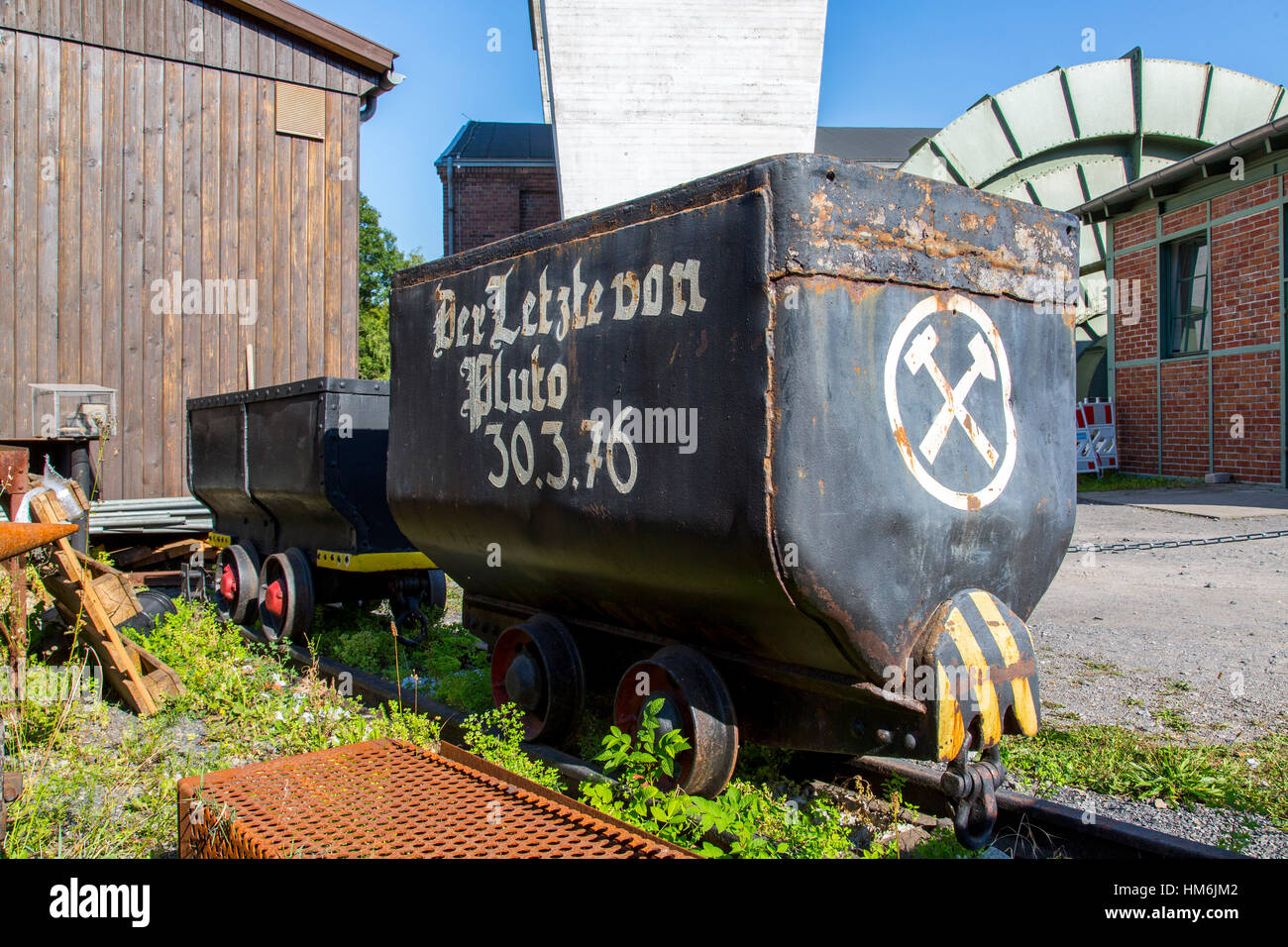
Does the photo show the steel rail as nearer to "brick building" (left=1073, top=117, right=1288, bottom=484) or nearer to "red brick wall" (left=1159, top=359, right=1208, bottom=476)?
"brick building" (left=1073, top=117, right=1288, bottom=484)

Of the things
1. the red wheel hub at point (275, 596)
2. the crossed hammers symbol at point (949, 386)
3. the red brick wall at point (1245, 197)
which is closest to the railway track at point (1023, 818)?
the crossed hammers symbol at point (949, 386)

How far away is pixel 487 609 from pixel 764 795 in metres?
1.95

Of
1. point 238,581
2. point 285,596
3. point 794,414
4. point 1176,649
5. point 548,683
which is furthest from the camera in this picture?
point 238,581

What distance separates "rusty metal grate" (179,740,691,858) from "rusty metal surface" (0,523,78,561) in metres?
1.00

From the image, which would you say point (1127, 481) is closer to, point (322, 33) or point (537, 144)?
point (322, 33)

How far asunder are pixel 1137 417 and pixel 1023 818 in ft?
55.0

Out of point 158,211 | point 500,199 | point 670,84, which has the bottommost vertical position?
point 158,211

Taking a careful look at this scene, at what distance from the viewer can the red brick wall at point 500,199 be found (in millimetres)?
28469

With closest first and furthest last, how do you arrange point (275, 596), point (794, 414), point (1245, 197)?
point (794, 414)
point (275, 596)
point (1245, 197)

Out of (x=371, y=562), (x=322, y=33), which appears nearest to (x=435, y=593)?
(x=371, y=562)

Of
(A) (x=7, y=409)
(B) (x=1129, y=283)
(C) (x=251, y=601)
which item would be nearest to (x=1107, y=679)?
(C) (x=251, y=601)

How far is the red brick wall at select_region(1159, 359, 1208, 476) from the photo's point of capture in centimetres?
1631

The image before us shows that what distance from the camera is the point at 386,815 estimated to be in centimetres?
313

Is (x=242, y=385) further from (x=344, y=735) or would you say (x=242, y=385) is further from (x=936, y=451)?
(x=936, y=451)
